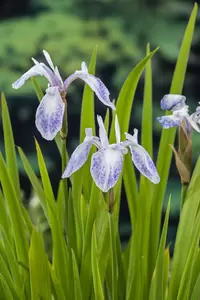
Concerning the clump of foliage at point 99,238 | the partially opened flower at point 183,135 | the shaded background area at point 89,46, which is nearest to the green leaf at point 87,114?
the clump of foliage at point 99,238

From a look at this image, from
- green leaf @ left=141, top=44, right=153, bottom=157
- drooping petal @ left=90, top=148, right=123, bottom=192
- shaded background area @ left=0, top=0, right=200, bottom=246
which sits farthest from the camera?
shaded background area @ left=0, top=0, right=200, bottom=246

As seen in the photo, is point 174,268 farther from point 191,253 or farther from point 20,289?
point 20,289

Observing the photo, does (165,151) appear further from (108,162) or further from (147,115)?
(108,162)

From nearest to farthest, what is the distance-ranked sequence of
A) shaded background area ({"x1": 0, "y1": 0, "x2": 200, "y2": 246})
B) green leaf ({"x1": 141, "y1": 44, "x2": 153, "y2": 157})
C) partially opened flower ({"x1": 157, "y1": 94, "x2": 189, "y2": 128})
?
partially opened flower ({"x1": 157, "y1": 94, "x2": 189, "y2": 128}), green leaf ({"x1": 141, "y1": 44, "x2": 153, "y2": 157}), shaded background area ({"x1": 0, "y1": 0, "x2": 200, "y2": 246})

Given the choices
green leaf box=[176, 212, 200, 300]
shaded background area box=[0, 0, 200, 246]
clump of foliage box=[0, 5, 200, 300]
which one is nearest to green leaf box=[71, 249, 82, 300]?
clump of foliage box=[0, 5, 200, 300]

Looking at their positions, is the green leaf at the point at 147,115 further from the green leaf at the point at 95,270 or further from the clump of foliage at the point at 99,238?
the green leaf at the point at 95,270

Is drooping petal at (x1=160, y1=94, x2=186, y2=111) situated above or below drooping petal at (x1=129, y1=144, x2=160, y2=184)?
above

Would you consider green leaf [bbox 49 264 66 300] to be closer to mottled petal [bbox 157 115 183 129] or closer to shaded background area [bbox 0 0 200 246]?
mottled petal [bbox 157 115 183 129]
